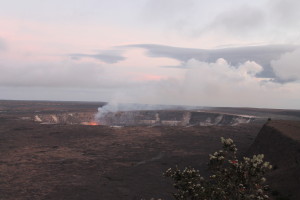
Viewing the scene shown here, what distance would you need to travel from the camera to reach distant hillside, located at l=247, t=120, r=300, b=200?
839 inches

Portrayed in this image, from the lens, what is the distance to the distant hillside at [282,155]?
2131 centimetres

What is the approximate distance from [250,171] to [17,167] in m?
35.0

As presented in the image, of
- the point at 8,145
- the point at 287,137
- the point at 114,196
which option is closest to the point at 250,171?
the point at 114,196

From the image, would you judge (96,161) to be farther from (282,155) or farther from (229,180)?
(229,180)

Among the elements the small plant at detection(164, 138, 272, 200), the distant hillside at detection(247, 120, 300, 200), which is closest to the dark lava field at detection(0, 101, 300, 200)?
the distant hillside at detection(247, 120, 300, 200)

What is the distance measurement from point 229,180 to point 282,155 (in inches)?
967

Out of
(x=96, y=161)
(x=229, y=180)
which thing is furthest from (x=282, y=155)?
(x=229, y=180)

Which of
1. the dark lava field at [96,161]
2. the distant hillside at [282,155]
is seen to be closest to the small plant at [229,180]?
the distant hillside at [282,155]

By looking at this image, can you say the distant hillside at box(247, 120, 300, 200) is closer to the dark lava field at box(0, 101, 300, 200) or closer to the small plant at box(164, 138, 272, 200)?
the dark lava field at box(0, 101, 300, 200)

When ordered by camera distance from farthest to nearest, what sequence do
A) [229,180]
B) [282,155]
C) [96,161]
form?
[96,161]
[282,155]
[229,180]

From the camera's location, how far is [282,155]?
94.8ft

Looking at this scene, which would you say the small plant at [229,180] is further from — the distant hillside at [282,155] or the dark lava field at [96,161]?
the dark lava field at [96,161]

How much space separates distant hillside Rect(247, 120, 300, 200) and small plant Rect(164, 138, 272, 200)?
47.8 ft

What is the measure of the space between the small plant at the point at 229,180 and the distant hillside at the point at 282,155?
14577mm
